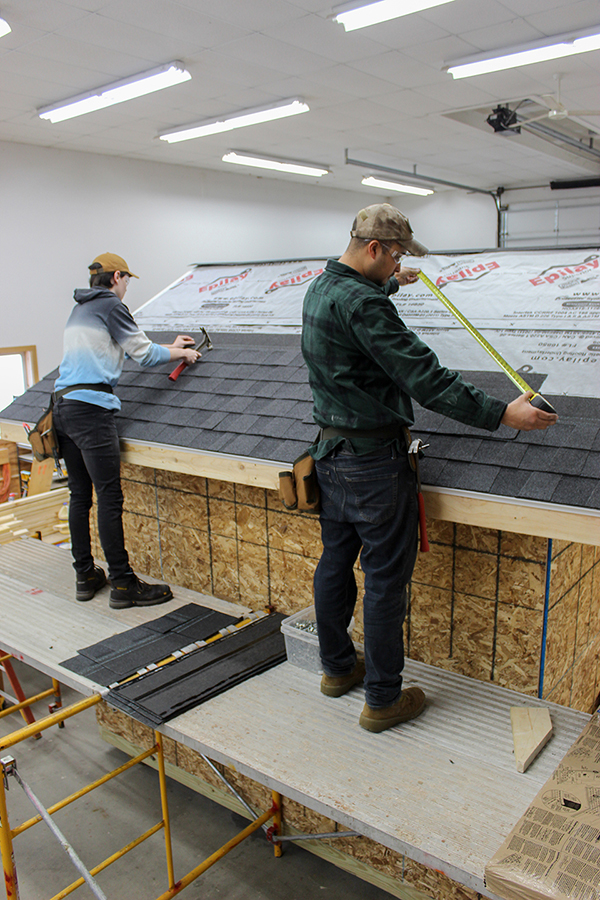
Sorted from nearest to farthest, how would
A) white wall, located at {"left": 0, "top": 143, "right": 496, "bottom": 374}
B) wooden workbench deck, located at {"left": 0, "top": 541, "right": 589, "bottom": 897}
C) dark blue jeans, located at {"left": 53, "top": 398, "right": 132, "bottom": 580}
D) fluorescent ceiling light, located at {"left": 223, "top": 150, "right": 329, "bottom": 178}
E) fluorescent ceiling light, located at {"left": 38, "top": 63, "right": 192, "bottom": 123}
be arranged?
wooden workbench deck, located at {"left": 0, "top": 541, "right": 589, "bottom": 897}
dark blue jeans, located at {"left": 53, "top": 398, "right": 132, "bottom": 580}
fluorescent ceiling light, located at {"left": 38, "top": 63, "right": 192, "bottom": 123}
white wall, located at {"left": 0, "top": 143, "right": 496, "bottom": 374}
fluorescent ceiling light, located at {"left": 223, "top": 150, "right": 329, "bottom": 178}

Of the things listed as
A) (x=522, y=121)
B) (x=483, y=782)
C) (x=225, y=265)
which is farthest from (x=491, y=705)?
(x=522, y=121)

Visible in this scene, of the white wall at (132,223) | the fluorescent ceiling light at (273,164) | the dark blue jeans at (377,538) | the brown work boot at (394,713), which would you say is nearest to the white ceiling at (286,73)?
the fluorescent ceiling light at (273,164)

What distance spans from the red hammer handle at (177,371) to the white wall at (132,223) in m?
5.71

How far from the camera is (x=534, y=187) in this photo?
1417 cm

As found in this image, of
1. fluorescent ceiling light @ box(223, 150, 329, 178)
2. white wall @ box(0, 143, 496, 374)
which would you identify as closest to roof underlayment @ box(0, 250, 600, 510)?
white wall @ box(0, 143, 496, 374)

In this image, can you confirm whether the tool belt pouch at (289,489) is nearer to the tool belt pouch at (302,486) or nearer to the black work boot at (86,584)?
the tool belt pouch at (302,486)

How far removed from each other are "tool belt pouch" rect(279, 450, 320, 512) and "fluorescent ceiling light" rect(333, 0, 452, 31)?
4.08 meters

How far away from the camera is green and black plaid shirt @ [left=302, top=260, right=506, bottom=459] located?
7.36ft

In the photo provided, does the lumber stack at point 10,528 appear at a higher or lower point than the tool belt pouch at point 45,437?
lower

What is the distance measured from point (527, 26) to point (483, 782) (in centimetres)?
581

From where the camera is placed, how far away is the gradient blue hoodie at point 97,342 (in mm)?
3619

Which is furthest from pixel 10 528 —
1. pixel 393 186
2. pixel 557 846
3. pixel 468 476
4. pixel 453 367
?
pixel 393 186

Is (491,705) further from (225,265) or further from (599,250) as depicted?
(225,265)

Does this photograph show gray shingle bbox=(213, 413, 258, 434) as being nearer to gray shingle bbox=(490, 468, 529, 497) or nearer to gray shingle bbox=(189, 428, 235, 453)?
gray shingle bbox=(189, 428, 235, 453)
